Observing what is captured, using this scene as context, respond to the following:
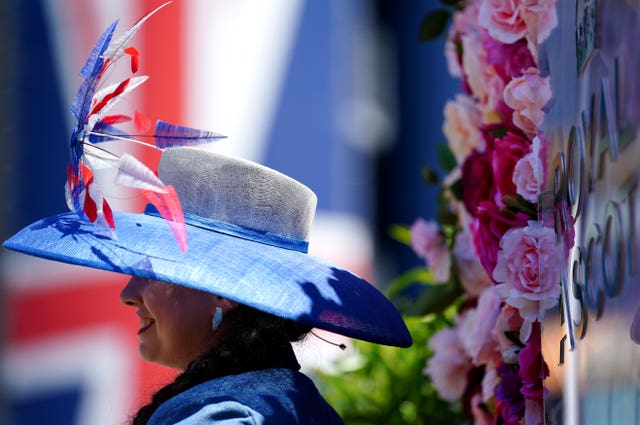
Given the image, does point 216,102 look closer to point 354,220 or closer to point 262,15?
point 262,15

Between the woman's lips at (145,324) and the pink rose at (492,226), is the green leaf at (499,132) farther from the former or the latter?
the woman's lips at (145,324)

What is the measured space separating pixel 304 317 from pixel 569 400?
13.8 inches

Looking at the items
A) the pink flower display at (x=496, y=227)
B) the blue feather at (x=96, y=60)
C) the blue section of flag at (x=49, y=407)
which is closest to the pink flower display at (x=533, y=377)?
the pink flower display at (x=496, y=227)

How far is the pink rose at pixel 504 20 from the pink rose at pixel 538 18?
0.07 feet

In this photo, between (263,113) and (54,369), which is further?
(263,113)

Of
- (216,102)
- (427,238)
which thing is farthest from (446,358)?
(216,102)

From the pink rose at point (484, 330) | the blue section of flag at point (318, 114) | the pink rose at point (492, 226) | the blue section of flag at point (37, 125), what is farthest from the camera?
the blue section of flag at point (318, 114)

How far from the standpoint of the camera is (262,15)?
4.23m

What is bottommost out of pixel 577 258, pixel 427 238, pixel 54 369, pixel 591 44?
pixel 54 369

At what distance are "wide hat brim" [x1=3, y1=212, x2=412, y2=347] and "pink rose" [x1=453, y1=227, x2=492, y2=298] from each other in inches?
12.3

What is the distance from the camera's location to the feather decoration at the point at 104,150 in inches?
52.2

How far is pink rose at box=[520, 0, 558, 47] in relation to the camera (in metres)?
1.31

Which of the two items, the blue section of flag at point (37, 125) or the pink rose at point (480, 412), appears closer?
the pink rose at point (480, 412)

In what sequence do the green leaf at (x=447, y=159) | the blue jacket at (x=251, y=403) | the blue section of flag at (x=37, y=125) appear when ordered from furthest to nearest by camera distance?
the blue section of flag at (x=37, y=125), the green leaf at (x=447, y=159), the blue jacket at (x=251, y=403)
